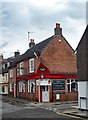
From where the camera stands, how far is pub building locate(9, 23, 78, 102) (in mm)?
30141

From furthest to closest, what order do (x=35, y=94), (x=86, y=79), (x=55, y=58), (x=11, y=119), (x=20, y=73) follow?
(x=20, y=73)
(x=55, y=58)
(x=35, y=94)
(x=86, y=79)
(x=11, y=119)

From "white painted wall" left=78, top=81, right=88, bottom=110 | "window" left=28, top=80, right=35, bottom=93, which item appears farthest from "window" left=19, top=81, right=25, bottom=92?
"white painted wall" left=78, top=81, right=88, bottom=110

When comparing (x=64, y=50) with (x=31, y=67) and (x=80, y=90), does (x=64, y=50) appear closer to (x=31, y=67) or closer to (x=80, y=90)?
(x=31, y=67)

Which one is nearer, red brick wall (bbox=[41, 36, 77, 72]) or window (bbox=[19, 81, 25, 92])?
red brick wall (bbox=[41, 36, 77, 72])

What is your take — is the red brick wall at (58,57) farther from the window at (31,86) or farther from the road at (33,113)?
the road at (33,113)

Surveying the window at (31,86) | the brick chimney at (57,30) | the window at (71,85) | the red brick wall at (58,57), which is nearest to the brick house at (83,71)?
the red brick wall at (58,57)

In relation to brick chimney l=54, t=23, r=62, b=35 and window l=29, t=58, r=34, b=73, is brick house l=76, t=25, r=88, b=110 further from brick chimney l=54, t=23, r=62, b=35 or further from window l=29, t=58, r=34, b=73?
window l=29, t=58, r=34, b=73

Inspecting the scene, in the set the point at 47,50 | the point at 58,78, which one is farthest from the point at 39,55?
the point at 58,78

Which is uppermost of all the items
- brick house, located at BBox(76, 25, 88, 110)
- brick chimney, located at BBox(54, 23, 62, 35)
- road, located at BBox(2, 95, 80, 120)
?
brick chimney, located at BBox(54, 23, 62, 35)

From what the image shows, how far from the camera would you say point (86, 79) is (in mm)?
18797

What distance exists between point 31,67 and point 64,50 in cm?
603

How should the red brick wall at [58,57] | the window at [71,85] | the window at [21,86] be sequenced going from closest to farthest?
the red brick wall at [58,57] → the window at [71,85] → the window at [21,86]

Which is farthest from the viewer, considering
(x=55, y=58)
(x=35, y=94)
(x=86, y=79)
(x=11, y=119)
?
(x=55, y=58)

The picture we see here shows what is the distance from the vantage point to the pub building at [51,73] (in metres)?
30.1
